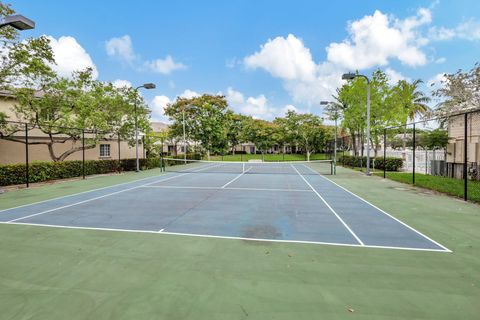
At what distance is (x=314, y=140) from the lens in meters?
47.0

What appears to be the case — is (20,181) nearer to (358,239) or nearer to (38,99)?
(38,99)

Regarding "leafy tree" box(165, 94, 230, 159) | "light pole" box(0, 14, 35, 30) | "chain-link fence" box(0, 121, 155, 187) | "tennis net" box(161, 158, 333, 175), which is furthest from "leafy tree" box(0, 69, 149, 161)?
"leafy tree" box(165, 94, 230, 159)

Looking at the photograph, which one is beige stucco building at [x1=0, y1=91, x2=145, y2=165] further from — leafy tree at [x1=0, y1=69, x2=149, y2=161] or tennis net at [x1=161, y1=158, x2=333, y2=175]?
tennis net at [x1=161, y1=158, x2=333, y2=175]

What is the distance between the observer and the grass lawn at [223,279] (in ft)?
9.66

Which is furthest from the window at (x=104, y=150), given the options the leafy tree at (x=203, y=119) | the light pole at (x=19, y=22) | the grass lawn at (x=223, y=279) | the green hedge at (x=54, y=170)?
the grass lawn at (x=223, y=279)

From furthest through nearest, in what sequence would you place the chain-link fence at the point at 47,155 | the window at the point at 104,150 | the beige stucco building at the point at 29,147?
the window at the point at 104,150
the beige stucco building at the point at 29,147
the chain-link fence at the point at 47,155

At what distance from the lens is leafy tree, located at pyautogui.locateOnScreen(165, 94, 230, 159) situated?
127 ft

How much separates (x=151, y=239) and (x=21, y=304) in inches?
90.9

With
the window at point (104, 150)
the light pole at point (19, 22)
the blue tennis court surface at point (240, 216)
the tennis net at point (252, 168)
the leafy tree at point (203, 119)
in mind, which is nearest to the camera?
the blue tennis court surface at point (240, 216)

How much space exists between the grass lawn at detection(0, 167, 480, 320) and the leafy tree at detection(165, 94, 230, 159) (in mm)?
33699

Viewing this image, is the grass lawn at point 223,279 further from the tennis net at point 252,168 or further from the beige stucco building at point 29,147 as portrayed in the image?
the beige stucco building at point 29,147

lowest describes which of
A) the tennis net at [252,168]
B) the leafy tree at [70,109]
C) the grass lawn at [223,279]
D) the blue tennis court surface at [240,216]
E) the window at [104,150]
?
the grass lawn at [223,279]

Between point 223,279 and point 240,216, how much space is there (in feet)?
11.0

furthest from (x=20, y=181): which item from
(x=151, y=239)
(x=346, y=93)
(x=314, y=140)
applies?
(x=314, y=140)
